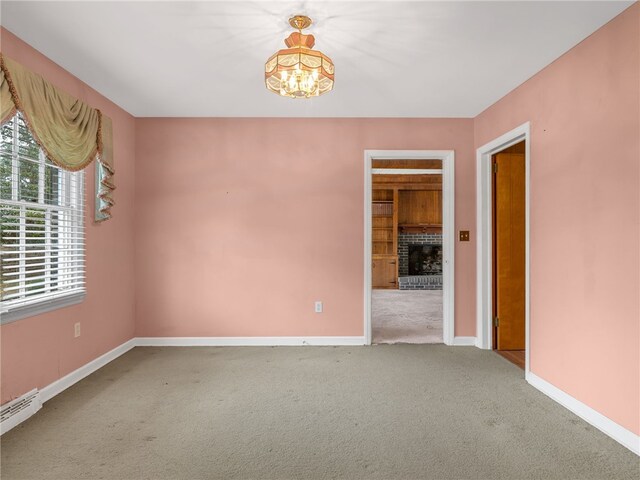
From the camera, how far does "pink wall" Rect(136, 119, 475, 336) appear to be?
3955mm

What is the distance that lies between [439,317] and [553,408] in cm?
284

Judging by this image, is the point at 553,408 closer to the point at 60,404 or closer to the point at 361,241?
the point at 361,241

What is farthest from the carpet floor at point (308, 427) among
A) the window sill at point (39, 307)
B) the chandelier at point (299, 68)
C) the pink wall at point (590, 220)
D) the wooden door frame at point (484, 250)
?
the chandelier at point (299, 68)

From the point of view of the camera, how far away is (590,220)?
2326 mm

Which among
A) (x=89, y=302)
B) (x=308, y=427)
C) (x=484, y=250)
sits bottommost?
(x=308, y=427)

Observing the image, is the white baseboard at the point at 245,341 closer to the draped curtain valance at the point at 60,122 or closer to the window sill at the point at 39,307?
the window sill at the point at 39,307

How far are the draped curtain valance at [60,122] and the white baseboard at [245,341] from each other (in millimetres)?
1469

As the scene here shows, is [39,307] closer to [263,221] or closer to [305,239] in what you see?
[263,221]

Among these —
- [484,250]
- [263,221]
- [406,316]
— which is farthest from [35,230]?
[406,316]

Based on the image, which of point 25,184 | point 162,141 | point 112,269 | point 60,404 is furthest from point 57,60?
point 60,404

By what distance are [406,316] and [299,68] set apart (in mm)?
4227

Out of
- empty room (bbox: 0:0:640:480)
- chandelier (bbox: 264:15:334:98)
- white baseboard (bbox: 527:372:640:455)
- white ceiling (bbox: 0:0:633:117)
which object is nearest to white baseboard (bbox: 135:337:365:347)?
empty room (bbox: 0:0:640:480)

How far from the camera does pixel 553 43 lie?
2434 mm

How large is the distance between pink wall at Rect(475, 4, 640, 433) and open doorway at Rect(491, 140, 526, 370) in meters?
0.84
